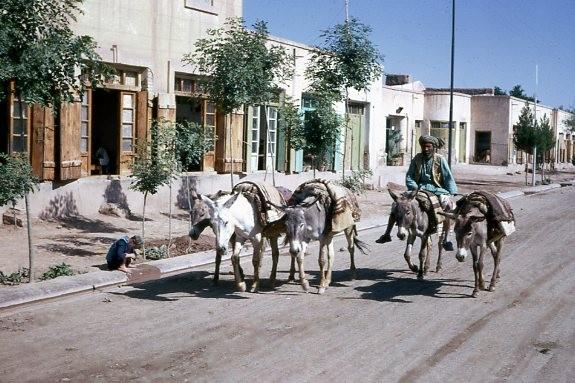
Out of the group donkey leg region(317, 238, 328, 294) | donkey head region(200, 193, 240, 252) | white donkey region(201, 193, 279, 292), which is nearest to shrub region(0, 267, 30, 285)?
white donkey region(201, 193, 279, 292)

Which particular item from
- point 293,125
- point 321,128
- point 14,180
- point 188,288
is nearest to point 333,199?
point 188,288

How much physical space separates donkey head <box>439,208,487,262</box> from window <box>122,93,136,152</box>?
11273 mm

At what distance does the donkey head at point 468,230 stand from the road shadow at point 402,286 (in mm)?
839

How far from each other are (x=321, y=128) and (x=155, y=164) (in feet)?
25.4

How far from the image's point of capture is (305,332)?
9148 millimetres

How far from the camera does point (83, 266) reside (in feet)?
43.4

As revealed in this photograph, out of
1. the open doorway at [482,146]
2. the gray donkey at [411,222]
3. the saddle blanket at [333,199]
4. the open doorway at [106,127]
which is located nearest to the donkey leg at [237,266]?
the saddle blanket at [333,199]

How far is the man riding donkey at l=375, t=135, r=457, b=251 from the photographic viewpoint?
1306 cm

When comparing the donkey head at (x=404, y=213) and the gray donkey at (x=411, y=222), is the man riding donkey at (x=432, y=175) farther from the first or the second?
the donkey head at (x=404, y=213)

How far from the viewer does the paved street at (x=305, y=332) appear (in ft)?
25.0

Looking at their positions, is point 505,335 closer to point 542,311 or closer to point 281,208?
point 542,311

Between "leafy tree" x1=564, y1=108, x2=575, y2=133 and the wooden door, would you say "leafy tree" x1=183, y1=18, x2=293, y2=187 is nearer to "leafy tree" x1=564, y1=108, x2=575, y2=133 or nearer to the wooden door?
the wooden door

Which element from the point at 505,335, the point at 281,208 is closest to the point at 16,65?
the point at 281,208

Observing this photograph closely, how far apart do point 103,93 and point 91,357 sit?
46.6 ft
